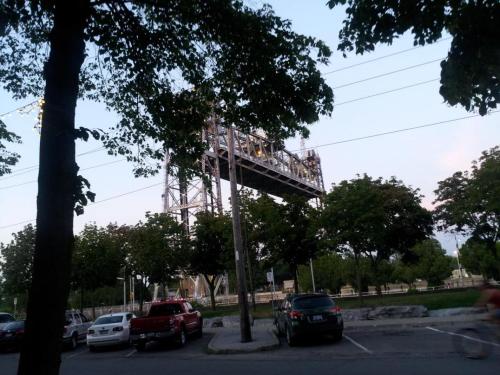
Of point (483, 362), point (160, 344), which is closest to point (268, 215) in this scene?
point (160, 344)

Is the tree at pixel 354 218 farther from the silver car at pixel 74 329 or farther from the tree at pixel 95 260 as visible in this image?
the tree at pixel 95 260

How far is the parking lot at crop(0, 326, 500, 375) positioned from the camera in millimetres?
10453

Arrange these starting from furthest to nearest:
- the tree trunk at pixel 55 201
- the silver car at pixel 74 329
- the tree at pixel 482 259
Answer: the tree at pixel 482 259 < the silver car at pixel 74 329 < the tree trunk at pixel 55 201

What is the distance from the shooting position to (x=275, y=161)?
251 feet

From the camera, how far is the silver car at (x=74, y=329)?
21.1m

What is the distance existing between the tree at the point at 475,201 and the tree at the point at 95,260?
23.2 meters

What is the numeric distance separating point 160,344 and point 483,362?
533 inches

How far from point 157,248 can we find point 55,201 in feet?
98.1

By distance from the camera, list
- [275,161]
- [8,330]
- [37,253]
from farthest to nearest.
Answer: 1. [275,161]
2. [8,330]
3. [37,253]

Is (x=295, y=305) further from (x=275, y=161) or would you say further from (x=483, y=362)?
(x=275, y=161)

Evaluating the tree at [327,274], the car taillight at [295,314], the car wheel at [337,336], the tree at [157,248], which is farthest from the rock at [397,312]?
the tree at [327,274]

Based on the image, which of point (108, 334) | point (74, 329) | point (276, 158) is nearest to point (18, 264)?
point (74, 329)

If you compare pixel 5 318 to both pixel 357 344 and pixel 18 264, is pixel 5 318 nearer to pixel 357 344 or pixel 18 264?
pixel 18 264

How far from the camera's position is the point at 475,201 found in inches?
1168
